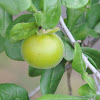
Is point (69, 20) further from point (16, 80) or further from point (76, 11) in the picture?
point (16, 80)

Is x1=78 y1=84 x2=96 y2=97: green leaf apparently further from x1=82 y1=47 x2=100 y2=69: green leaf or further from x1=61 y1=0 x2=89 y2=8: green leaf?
x1=61 y1=0 x2=89 y2=8: green leaf

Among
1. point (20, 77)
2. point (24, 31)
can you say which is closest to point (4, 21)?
point (24, 31)

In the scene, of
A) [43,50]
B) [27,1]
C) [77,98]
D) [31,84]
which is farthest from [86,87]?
[31,84]

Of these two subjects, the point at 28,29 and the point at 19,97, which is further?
the point at 19,97

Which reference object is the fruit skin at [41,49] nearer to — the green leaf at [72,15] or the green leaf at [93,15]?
the green leaf at [72,15]

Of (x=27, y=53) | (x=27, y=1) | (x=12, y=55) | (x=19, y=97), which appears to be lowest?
(x=19, y=97)

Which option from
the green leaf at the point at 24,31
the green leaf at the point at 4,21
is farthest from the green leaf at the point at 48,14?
the green leaf at the point at 4,21
